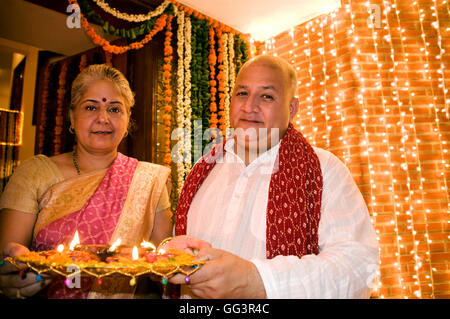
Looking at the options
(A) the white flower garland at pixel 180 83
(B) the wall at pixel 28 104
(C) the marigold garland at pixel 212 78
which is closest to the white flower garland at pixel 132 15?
(A) the white flower garland at pixel 180 83

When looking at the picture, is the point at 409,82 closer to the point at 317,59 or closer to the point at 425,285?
the point at 317,59

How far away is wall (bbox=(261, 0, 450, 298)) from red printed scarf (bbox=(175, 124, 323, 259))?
220 centimetres

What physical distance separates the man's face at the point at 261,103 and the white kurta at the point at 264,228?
159mm

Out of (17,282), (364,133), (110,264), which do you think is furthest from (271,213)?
(364,133)

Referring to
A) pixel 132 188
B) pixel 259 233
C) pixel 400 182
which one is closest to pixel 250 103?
pixel 259 233

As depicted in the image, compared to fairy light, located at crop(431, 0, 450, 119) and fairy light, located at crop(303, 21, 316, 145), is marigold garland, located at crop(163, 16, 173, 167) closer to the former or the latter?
fairy light, located at crop(303, 21, 316, 145)

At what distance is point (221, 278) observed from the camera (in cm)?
93

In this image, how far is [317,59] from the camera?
4.02 meters

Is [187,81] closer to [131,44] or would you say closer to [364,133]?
[131,44]

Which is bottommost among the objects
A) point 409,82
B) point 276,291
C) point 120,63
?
point 276,291

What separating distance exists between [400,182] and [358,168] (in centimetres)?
49

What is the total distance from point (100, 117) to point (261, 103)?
0.93 meters

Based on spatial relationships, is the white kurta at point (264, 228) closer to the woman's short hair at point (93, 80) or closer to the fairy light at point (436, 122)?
the woman's short hair at point (93, 80)

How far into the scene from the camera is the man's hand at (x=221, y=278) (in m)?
0.92
